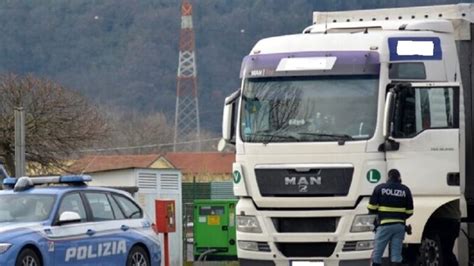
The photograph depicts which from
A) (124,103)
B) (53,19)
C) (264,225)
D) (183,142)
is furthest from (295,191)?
(53,19)

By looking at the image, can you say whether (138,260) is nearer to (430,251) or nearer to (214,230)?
(430,251)

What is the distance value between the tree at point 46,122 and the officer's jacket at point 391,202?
1758cm

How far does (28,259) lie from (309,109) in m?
4.49

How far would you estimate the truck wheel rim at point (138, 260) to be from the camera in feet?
68.5

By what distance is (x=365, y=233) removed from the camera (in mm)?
19516

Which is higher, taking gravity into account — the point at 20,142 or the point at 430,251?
the point at 20,142

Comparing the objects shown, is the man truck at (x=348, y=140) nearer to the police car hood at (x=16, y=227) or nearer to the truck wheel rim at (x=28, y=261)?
the police car hood at (x=16, y=227)

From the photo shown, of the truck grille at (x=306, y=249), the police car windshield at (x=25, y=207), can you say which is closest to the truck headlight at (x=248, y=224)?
the truck grille at (x=306, y=249)

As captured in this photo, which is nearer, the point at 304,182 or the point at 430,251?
the point at 304,182

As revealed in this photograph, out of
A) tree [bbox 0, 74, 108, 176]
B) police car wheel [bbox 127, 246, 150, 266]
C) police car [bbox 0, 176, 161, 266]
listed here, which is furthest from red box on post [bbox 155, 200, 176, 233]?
tree [bbox 0, 74, 108, 176]

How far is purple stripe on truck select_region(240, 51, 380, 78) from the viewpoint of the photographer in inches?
770

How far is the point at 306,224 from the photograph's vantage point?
64.8ft

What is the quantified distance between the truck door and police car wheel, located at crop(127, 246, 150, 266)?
4179 millimetres

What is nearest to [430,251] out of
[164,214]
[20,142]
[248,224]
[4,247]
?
[248,224]
